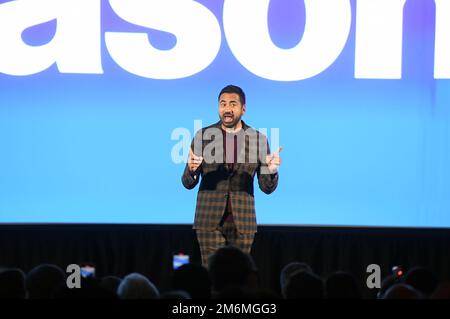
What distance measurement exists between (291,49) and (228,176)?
3.39 feet

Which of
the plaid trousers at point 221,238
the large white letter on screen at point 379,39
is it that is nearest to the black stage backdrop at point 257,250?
the plaid trousers at point 221,238

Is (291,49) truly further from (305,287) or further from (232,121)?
(305,287)

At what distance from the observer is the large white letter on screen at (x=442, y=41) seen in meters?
4.24

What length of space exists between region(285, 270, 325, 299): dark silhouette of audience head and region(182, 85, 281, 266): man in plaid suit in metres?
1.61

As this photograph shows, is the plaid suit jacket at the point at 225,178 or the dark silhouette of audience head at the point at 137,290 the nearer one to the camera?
the dark silhouette of audience head at the point at 137,290

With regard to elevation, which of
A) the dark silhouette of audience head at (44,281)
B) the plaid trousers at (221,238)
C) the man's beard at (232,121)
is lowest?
the plaid trousers at (221,238)

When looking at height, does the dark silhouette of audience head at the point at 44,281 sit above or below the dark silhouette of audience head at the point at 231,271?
below

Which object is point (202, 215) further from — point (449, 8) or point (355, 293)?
point (449, 8)

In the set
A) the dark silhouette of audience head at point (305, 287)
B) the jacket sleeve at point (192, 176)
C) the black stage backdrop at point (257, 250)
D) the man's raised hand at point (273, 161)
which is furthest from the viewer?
the black stage backdrop at point (257, 250)

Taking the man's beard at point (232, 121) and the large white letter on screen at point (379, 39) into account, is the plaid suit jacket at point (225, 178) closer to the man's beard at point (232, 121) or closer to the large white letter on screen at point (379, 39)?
the man's beard at point (232, 121)

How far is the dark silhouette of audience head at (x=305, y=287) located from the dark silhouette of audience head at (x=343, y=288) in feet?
0.21

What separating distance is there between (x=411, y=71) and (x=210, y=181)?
162 cm

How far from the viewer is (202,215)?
3924 millimetres
